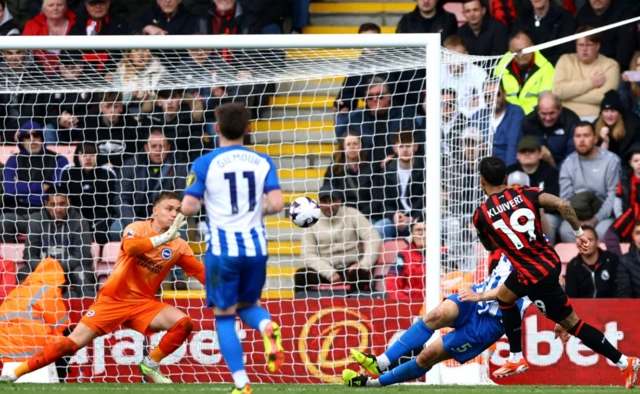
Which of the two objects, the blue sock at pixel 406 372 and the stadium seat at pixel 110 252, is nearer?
the blue sock at pixel 406 372

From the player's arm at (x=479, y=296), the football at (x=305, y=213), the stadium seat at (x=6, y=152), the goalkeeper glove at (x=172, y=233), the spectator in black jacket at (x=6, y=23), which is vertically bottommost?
the player's arm at (x=479, y=296)

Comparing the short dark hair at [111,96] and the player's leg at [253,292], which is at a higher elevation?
the short dark hair at [111,96]

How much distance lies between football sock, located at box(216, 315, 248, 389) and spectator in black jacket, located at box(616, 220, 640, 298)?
18.6 feet

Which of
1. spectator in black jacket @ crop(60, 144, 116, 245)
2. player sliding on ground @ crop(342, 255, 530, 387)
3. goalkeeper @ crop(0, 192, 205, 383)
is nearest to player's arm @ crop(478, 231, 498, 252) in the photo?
player sliding on ground @ crop(342, 255, 530, 387)

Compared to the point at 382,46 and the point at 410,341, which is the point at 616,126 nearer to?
the point at 382,46

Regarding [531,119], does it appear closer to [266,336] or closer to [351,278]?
[351,278]

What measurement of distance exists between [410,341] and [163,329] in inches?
93.7

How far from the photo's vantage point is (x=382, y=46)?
10219mm

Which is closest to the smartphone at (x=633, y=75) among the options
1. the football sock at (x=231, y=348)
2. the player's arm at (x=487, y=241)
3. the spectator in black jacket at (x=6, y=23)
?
the player's arm at (x=487, y=241)

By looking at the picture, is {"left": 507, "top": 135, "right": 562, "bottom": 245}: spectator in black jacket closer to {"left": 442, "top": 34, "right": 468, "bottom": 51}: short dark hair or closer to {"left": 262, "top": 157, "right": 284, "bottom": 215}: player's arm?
{"left": 442, "top": 34, "right": 468, "bottom": 51}: short dark hair

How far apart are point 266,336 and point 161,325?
3.26 metres

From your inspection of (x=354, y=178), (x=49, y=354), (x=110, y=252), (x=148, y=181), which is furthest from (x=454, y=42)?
(x=49, y=354)

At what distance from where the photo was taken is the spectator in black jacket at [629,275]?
38.4 feet

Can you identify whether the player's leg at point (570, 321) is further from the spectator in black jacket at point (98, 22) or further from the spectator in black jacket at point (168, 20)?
the spectator in black jacket at point (98, 22)
